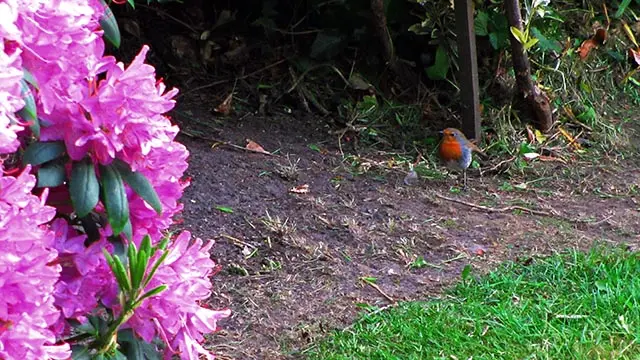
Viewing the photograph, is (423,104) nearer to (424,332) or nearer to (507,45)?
(507,45)

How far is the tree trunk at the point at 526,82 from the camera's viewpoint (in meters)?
4.68

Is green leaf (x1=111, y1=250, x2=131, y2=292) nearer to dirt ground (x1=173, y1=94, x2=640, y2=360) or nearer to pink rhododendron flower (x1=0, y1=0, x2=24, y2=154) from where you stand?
pink rhododendron flower (x1=0, y1=0, x2=24, y2=154)

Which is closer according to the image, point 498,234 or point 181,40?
point 498,234

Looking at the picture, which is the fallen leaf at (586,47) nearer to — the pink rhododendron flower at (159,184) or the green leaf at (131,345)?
the pink rhododendron flower at (159,184)

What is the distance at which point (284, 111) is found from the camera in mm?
4988

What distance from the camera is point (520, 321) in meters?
2.86

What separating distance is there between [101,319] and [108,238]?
147 mm

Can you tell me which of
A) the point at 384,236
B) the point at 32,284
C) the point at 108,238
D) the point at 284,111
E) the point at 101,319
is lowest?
the point at 284,111

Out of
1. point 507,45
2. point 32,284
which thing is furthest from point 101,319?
point 507,45

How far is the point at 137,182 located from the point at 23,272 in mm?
282

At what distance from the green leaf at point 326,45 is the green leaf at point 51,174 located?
11.8 feet

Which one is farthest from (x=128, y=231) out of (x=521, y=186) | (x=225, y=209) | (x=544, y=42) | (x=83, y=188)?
(x=544, y=42)

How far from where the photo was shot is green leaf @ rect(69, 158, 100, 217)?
1.52m

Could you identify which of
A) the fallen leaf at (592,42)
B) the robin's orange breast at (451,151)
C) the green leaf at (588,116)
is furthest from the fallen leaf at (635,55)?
the robin's orange breast at (451,151)
